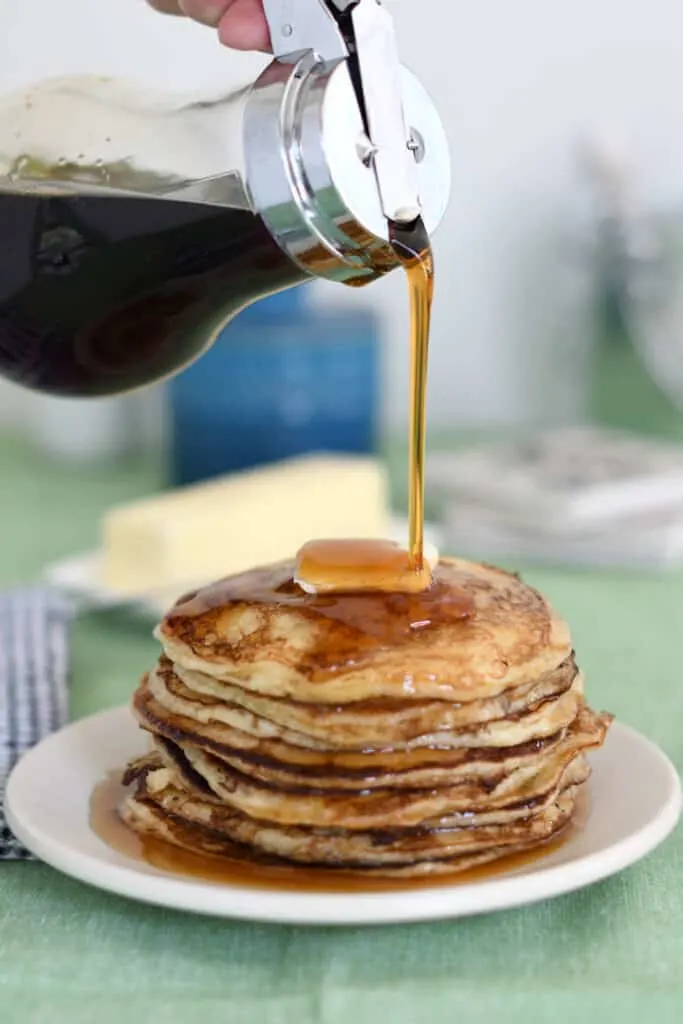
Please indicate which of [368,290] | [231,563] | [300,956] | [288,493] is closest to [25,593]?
[231,563]

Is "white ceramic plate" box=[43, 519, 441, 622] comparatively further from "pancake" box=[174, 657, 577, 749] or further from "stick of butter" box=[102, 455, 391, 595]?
"pancake" box=[174, 657, 577, 749]

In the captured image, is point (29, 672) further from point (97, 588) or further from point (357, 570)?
point (357, 570)

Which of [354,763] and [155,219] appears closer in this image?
[354,763]

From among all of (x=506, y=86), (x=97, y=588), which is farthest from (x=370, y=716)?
(x=506, y=86)

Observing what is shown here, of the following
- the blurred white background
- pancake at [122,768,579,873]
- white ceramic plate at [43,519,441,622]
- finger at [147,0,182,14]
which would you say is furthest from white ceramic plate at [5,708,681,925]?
the blurred white background

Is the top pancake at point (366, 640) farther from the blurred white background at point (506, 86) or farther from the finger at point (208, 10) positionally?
the blurred white background at point (506, 86)

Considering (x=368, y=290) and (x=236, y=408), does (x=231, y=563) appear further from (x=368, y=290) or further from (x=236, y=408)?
(x=368, y=290)
